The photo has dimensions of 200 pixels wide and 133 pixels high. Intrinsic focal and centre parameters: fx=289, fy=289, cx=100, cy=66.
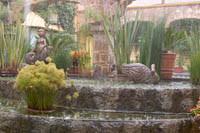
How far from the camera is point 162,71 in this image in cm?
710

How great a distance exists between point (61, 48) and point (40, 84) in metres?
4.27

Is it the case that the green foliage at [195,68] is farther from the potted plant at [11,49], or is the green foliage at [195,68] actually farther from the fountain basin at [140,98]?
the potted plant at [11,49]

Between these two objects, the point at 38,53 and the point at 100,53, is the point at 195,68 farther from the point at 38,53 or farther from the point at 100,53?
the point at 38,53

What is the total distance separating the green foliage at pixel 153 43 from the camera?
22.0 feet

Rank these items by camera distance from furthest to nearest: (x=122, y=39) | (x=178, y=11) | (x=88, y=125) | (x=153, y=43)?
(x=178, y=11)
(x=153, y=43)
(x=122, y=39)
(x=88, y=125)

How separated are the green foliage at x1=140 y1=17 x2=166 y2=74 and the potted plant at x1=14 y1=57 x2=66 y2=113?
3.06 m

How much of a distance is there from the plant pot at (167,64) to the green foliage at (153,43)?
0.29m

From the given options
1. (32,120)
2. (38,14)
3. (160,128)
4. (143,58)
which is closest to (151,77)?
(143,58)

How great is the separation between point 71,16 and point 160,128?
11654mm

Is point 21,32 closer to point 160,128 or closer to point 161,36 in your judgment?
point 161,36

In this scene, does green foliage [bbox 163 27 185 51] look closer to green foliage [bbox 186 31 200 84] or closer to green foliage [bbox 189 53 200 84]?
green foliage [bbox 186 31 200 84]

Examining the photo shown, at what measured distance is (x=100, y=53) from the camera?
7.96 m

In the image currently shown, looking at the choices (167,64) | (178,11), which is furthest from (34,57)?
(178,11)

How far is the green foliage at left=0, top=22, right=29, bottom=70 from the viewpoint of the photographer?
655 centimetres
